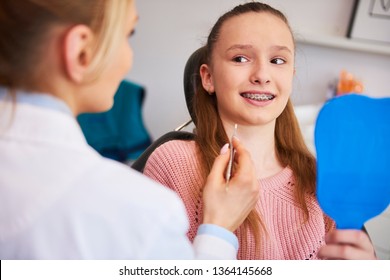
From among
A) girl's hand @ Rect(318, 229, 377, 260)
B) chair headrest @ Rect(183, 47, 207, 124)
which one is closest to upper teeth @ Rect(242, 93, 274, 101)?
chair headrest @ Rect(183, 47, 207, 124)

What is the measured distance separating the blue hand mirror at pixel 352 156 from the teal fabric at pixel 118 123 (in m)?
0.31

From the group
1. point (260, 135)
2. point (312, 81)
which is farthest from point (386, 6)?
point (260, 135)

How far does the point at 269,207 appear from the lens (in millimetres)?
643

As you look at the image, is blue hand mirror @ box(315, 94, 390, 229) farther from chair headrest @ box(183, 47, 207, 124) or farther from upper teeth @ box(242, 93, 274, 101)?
chair headrest @ box(183, 47, 207, 124)

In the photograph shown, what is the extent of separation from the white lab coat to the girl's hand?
0.24 m

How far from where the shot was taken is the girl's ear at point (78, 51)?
0.38 metres

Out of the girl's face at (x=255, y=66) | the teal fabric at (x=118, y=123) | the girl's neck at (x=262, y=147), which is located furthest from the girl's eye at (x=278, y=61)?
the teal fabric at (x=118, y=123)

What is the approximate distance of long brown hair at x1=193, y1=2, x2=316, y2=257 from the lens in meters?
0.62

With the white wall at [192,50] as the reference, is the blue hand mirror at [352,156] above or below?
below

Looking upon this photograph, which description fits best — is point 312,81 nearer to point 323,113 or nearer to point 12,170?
point 323,113

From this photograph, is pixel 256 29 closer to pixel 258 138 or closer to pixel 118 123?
pixel 258 138

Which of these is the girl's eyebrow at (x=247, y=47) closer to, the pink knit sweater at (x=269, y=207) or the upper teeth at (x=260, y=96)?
the upper teeth at (x=260, y=96)
